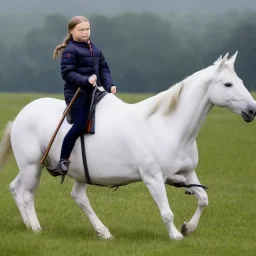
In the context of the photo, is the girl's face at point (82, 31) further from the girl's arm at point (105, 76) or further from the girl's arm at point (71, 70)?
the girl's arm at point (105, 76)

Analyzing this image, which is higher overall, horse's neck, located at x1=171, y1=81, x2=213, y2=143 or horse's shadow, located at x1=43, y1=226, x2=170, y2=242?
horse's neck, located at x1=171, y1=81, x2=213, y2=143

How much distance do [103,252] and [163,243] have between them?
0.70 m

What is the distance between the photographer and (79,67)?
8922mm

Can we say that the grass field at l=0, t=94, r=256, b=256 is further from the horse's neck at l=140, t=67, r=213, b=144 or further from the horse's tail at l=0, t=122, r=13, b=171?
the horse's neck at l=140, t=67, r=213, b=144

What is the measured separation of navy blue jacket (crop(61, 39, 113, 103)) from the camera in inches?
346

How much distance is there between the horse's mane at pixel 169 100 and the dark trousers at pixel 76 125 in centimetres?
66

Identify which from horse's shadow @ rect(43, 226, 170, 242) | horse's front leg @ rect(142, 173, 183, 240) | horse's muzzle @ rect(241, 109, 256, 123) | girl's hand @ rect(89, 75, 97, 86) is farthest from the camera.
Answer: horse's shadow @ rect(43, 226, 170, 242)

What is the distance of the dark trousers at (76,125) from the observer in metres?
8.81

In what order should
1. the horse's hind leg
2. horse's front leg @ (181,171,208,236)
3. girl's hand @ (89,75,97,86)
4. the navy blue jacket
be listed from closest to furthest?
girl's hand @ (89,75,97,86), the navy blue jacket, horse's front leg @ (181,171,208,236), the horse's hind leg

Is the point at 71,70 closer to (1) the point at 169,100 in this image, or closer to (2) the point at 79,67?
(2) the point at 79,67

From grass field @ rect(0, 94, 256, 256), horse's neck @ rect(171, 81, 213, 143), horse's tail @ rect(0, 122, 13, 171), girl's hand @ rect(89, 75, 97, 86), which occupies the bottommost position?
grass field @ rect(0, 94, 256, 256)

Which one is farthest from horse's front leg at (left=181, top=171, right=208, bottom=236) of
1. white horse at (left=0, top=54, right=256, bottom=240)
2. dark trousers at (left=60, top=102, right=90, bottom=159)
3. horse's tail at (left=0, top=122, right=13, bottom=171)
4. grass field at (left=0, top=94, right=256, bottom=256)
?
horse's tail at (left=0, top=122, right=13, bottom=171)

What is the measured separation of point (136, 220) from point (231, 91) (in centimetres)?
268

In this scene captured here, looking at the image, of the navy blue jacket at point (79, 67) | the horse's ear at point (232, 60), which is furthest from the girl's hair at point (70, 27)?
the horse's ear at point (232, 60)
